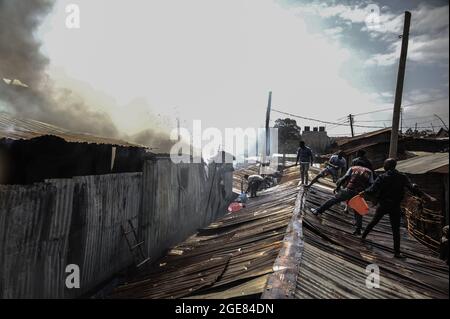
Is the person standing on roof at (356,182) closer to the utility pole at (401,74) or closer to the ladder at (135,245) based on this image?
the utility pole at (401,74)

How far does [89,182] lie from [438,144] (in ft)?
69.2

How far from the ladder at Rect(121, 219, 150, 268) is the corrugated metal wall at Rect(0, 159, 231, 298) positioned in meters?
0.14

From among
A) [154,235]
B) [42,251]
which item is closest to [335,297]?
[42,251]

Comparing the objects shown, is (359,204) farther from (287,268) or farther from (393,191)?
(287,268)

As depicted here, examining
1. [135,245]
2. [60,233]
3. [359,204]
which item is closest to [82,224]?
[60,233]

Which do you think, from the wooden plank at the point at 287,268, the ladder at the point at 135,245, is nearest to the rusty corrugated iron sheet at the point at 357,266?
the wooden plank at the point at 287,268

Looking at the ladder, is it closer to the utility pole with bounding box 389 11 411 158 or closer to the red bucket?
the red bucket

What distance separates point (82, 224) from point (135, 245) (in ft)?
7.76

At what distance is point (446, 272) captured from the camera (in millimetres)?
5496

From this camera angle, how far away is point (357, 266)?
5.02 m

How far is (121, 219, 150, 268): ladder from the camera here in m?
8.45

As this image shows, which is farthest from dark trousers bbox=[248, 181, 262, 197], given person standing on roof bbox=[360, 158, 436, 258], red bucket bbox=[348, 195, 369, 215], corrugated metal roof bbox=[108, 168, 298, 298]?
person standing on roof bbox=[360, 158, 436, 258]

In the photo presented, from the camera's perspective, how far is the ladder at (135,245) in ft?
27.7

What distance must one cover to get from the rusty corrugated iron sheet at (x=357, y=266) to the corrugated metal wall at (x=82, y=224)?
438 cm
